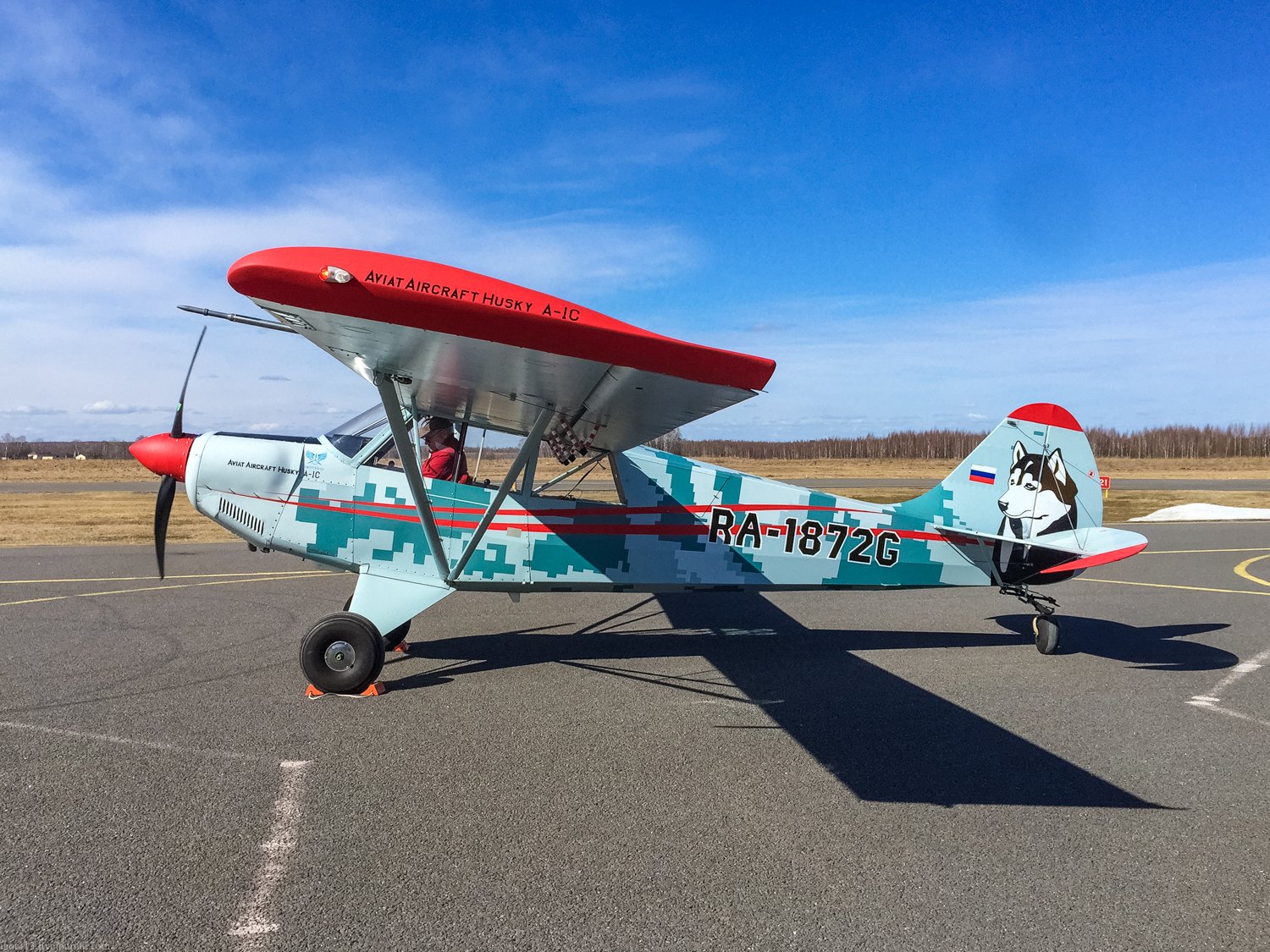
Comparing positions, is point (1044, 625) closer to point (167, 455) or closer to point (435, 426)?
point (435, 426)

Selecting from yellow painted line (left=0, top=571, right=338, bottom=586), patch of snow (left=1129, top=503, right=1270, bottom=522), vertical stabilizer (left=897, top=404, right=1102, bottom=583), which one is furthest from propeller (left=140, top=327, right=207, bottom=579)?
patch of snow (left=1129, top=503, right=1270, bottom=522)

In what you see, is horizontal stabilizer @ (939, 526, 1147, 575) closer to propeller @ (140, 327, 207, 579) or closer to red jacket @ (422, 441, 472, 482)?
red jacket @ (422, 441, 472, 482)

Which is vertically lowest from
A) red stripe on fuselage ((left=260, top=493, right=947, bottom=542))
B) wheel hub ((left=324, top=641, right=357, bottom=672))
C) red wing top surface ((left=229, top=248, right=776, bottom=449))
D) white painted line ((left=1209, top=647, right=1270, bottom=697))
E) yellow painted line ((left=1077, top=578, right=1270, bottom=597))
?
white painted line ((left=1209, top=647, right=1270, bottom=697))

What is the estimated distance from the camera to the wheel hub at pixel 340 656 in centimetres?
609

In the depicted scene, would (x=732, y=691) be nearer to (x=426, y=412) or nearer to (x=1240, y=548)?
(x=426, y=412)

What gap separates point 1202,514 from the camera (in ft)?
75.4

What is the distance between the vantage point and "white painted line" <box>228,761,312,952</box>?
117 inches

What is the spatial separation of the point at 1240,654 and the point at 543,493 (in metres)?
6.91

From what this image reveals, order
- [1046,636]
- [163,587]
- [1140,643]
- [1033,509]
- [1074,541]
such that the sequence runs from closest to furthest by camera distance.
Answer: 1. [1046,636]
2. [1074,541]
3. [1033,509]
4. [1140,643]
5. [163,587]

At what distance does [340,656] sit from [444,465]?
189 cm

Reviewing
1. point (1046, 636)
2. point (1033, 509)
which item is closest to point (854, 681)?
point (1046, 636)

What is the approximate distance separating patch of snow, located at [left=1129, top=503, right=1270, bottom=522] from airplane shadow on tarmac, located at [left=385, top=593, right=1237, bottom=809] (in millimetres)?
15702

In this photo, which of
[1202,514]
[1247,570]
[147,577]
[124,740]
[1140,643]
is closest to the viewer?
[124,740]

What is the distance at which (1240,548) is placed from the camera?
16141 mm
